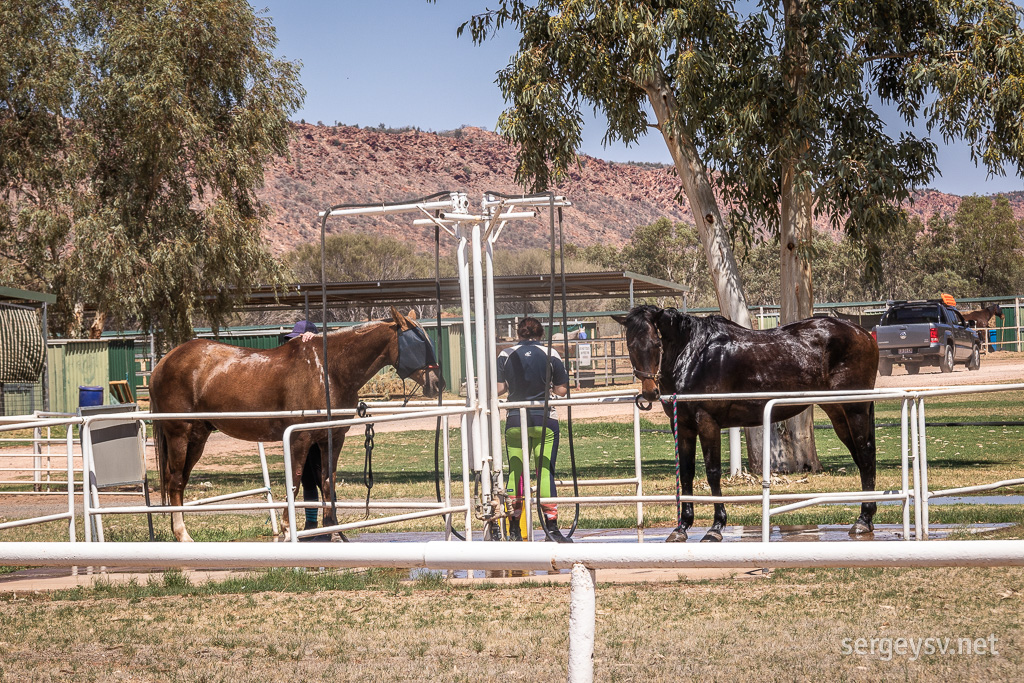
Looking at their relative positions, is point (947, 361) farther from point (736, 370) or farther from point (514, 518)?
point (514, 518)

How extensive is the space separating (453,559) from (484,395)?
472 cm

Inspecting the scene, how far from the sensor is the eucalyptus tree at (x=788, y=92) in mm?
14258

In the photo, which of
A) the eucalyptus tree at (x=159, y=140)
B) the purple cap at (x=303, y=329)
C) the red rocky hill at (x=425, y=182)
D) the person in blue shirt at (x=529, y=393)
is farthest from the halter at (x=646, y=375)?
the red rocky hill at (x=425, y=182)

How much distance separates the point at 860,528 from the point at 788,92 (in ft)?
26.5

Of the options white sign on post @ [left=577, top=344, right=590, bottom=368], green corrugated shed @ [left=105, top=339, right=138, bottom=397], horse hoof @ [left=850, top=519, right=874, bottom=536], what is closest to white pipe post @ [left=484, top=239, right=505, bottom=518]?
horse hoof @ [left=850, top=519, right=874, bottom=536]

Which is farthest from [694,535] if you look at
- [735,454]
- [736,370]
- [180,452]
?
[735,454]

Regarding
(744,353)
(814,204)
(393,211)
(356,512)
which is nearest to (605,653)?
(393,211)

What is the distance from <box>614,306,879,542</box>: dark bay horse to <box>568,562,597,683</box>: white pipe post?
533 cm

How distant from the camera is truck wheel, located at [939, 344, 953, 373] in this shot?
32500mm

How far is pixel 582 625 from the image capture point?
9.94 feet

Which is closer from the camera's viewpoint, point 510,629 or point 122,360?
point 510,629

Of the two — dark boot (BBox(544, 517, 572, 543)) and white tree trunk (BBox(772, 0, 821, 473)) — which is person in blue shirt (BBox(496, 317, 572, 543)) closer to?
dark boot (BBox(544, 517, 572, 543))

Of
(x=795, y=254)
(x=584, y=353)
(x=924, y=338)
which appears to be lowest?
(x=584, y=353)

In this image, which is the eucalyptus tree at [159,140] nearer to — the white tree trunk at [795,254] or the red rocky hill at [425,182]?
the white tree trunk at [795,254]
